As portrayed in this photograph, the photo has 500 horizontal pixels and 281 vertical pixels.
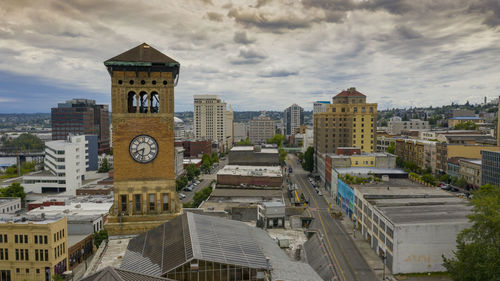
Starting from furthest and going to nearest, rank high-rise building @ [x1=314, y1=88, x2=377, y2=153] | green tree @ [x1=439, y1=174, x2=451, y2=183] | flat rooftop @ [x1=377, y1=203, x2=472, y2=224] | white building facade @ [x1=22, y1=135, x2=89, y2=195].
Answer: high-rise building @ [x1=314, y1=88, x2=377, y2=153] → green tree @ [x1=439, y1=174, x2=451, y2=183] → white building facade @ [x1=22, y1=135, x2=89, y2=195] → flat rooftop @ [x1=377, y1=203, x2=472, y2=224]

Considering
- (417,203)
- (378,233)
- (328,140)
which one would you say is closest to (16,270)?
(378,233)

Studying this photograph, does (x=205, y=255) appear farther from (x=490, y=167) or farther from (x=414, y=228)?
(x=490, y=167)

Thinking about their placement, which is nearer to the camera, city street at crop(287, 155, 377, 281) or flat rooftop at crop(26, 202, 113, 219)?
city street at crop(287, 155, 377, 281)

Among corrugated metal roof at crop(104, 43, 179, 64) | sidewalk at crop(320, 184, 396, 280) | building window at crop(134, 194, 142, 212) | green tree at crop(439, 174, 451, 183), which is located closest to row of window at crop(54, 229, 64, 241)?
building window at crop(134, 194, 142, 212)

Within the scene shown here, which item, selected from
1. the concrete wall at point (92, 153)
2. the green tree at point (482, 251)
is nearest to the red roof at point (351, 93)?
the concrete wall at point (92, 153)

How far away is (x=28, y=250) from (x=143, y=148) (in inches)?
1639

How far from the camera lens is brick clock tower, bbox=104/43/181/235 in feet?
110

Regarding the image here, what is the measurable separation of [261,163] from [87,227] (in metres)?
86.9

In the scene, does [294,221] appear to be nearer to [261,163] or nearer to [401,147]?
[261,163]

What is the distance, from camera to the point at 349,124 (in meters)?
157

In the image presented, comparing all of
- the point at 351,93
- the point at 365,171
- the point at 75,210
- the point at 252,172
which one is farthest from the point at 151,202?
the point at 351,93

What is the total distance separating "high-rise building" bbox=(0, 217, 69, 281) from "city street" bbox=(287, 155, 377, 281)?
44370mm

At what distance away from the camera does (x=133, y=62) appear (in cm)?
3312

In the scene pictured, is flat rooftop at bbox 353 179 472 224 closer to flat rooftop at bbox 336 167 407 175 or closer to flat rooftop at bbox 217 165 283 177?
flat rooftop at bbox 336 167 407 175
